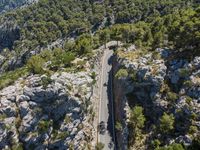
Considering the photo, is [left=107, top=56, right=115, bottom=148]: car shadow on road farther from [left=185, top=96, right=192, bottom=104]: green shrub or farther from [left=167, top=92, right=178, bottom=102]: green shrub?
[left=185, top=96, right=192, bottom=104]: green shrub

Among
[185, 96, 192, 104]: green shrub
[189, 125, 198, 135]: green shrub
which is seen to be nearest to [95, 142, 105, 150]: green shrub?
[189, 125, 198, 135]: green shrub

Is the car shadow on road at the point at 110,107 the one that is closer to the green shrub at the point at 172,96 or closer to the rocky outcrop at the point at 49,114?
the rocky outcrop at the point at 49,114

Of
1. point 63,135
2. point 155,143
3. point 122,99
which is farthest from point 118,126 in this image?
point 63,135

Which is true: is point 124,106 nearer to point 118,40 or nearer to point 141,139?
point 141,139

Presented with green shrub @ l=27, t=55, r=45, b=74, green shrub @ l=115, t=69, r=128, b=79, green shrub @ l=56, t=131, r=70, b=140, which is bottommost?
green shrub @ l=56, t=131, r=70, b=140

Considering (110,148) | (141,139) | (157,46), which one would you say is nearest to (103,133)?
(110,148)

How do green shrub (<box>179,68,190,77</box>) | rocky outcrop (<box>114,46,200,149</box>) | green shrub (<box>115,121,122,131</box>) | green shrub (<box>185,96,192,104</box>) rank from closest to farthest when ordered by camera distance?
1. rocky outcrop (<box>114,46,200,149</box>)
2. green shrub (<box>185,96,192,104</box>)
3. green shrub (<box>115,121,122,131</box>)
4. green shrub (<box>179,68,190,77</box>)

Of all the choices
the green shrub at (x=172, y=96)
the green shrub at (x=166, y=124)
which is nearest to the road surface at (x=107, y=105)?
the green shrub at (x=166, y=124)
